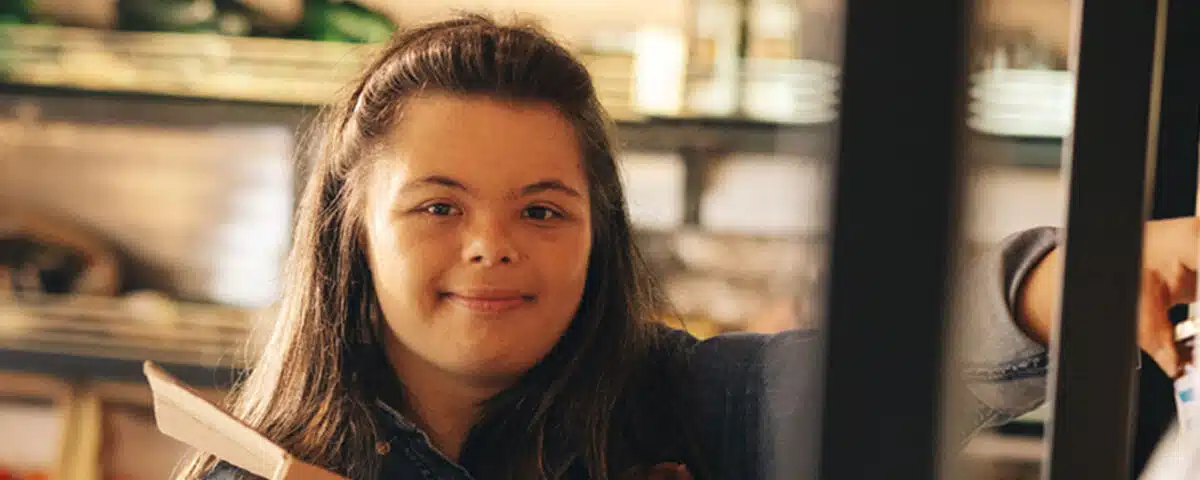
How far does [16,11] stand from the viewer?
1844 millimetres

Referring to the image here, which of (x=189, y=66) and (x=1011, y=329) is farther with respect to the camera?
(x=189, y=66)

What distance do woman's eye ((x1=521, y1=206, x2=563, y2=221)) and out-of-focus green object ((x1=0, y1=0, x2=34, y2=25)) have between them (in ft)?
4.79

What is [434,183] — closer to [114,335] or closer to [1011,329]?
[1011,329]

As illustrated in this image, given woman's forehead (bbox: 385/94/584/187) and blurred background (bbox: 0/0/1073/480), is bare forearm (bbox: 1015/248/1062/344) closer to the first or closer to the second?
woman's forehead (bbox: 385/94/584/187)

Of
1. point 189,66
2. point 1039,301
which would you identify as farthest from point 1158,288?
point 189,66

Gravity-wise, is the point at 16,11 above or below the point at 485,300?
above

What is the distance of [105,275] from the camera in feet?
6.16

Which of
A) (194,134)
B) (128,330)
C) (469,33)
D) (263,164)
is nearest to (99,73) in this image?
(194,134)

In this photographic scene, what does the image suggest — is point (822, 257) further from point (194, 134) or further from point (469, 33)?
point (194, 134)

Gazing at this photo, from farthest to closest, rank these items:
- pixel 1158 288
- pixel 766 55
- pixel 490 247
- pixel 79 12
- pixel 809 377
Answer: pixel 79 12
pixel 766 55
pixel 490 247
pixel 1158 288
pixel 809 377

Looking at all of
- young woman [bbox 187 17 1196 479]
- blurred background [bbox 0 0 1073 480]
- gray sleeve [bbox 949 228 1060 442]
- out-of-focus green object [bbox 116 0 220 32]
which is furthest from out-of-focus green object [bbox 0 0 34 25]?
gray sleeve [bbox 949 228 1060 442]

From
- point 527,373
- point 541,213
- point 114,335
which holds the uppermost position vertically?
point 541,213

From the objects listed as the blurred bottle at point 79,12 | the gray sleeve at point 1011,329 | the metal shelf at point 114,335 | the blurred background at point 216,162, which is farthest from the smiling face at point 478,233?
the blurred bottle at point 79,12

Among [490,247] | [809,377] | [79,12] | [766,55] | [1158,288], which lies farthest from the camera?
[79,12]
